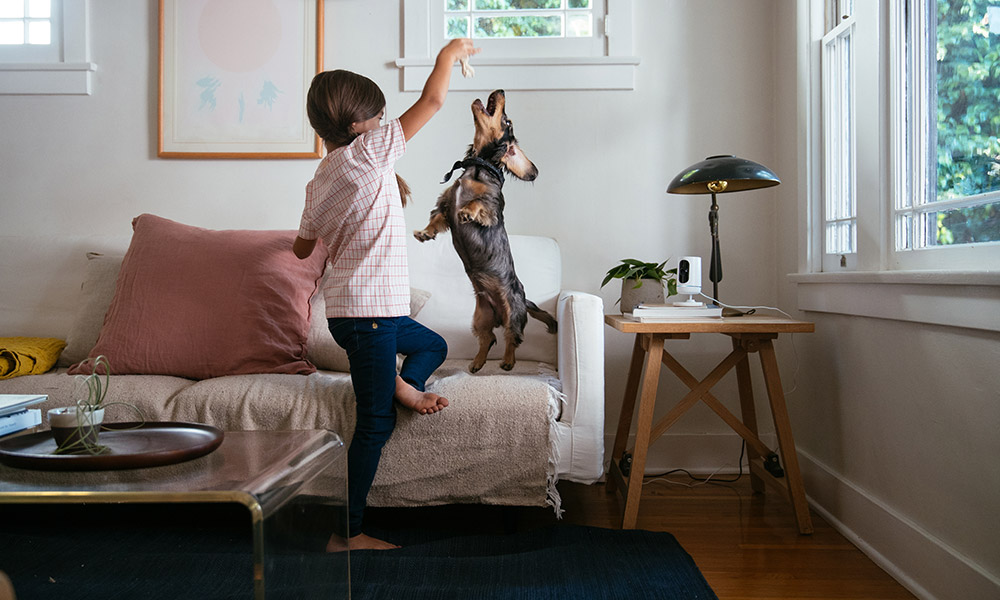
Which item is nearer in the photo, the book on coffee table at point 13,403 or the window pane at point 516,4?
the book on coffee table at point 13,403

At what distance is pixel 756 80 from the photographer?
2.60 metres

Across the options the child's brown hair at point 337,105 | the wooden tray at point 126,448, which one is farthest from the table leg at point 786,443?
the wooden tray at point 126,448

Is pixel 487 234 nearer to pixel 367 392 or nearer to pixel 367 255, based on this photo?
pixel 367 255

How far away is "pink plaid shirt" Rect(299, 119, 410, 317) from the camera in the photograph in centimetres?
168

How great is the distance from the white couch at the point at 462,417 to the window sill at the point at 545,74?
1085 mm

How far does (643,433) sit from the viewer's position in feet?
6.32

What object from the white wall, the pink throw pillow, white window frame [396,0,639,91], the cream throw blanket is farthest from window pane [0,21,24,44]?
the white wall

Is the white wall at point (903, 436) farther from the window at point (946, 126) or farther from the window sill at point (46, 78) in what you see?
the window sill at point (46, 78)

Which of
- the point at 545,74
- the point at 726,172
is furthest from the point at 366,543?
the point at 545,74

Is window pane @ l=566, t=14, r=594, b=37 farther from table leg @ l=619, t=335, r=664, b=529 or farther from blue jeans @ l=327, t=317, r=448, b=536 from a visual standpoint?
blue jeans @ l=327, t=317, r=448, b=536

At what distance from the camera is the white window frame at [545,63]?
260 cm

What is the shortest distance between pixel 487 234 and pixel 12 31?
6.74 ft

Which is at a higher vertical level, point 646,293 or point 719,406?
point 646,293

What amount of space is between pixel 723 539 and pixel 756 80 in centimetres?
164
